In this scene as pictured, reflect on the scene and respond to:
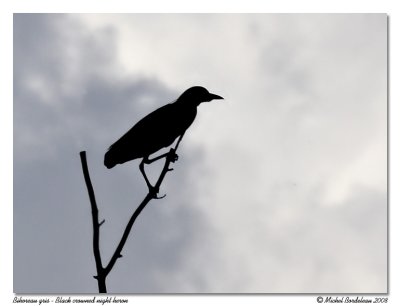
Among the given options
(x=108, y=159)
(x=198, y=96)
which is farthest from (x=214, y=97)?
(x=108, y=159)

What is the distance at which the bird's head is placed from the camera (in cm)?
735

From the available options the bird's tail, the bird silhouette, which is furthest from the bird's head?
the bird's tail

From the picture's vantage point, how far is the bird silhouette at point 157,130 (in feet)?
23.3

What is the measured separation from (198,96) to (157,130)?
743 mm

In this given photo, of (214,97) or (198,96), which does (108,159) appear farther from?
(214,97)

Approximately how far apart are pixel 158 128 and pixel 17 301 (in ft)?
9.09

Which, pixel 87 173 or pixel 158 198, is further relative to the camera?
pixel 158 198

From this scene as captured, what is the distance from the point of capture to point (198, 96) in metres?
7.36

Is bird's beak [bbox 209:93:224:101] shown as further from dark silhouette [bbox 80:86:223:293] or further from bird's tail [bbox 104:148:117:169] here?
bird's tail [bbox 104:148:117:169]

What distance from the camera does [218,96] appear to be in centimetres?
735

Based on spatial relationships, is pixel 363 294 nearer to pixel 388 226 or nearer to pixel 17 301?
pixel 388 226

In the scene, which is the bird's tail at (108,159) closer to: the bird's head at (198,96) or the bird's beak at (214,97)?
the bird's head at (198,96)

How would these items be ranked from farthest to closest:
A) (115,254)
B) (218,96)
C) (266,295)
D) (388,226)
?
(218,96)
(388,226)
(266,295)
(115,254)

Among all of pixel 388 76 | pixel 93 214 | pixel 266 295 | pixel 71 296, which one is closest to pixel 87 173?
pixel 93 214
